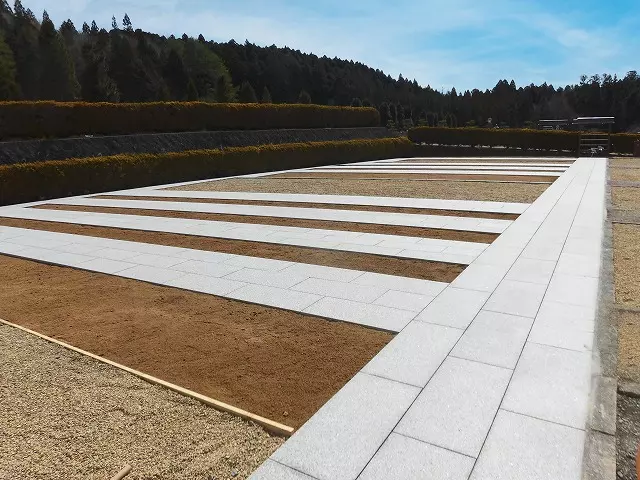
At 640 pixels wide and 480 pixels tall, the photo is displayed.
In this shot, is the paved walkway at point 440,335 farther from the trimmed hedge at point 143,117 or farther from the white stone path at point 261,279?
the trimmed hedge at point 143,117

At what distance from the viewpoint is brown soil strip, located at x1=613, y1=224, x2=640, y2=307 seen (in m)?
5.00

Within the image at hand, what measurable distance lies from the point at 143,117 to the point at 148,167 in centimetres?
304

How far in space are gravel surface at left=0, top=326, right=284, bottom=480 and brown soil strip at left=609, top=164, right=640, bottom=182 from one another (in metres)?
16.7

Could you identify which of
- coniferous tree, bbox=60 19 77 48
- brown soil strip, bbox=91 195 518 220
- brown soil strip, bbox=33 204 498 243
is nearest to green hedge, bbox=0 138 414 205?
brown soil strip, bbox=91 195 518 220

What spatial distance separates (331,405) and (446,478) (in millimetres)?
950

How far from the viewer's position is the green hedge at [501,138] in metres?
27.2

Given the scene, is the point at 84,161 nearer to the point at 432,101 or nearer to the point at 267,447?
the point at 267,447

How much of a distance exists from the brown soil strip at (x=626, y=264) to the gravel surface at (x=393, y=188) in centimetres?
324

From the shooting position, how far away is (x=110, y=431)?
300cm

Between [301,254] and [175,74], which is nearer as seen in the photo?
[301,254]

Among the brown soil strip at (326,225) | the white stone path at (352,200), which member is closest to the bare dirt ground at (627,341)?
the brown soil strip at (326,225)

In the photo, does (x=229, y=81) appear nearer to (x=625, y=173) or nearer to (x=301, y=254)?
(x=625, y=173)

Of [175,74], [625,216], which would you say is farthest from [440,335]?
[175,74]

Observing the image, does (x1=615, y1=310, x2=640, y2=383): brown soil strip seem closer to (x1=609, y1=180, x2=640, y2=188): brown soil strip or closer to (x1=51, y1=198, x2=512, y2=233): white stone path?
(x1=51, y1=198, x2=512, y2=233): white stone path
